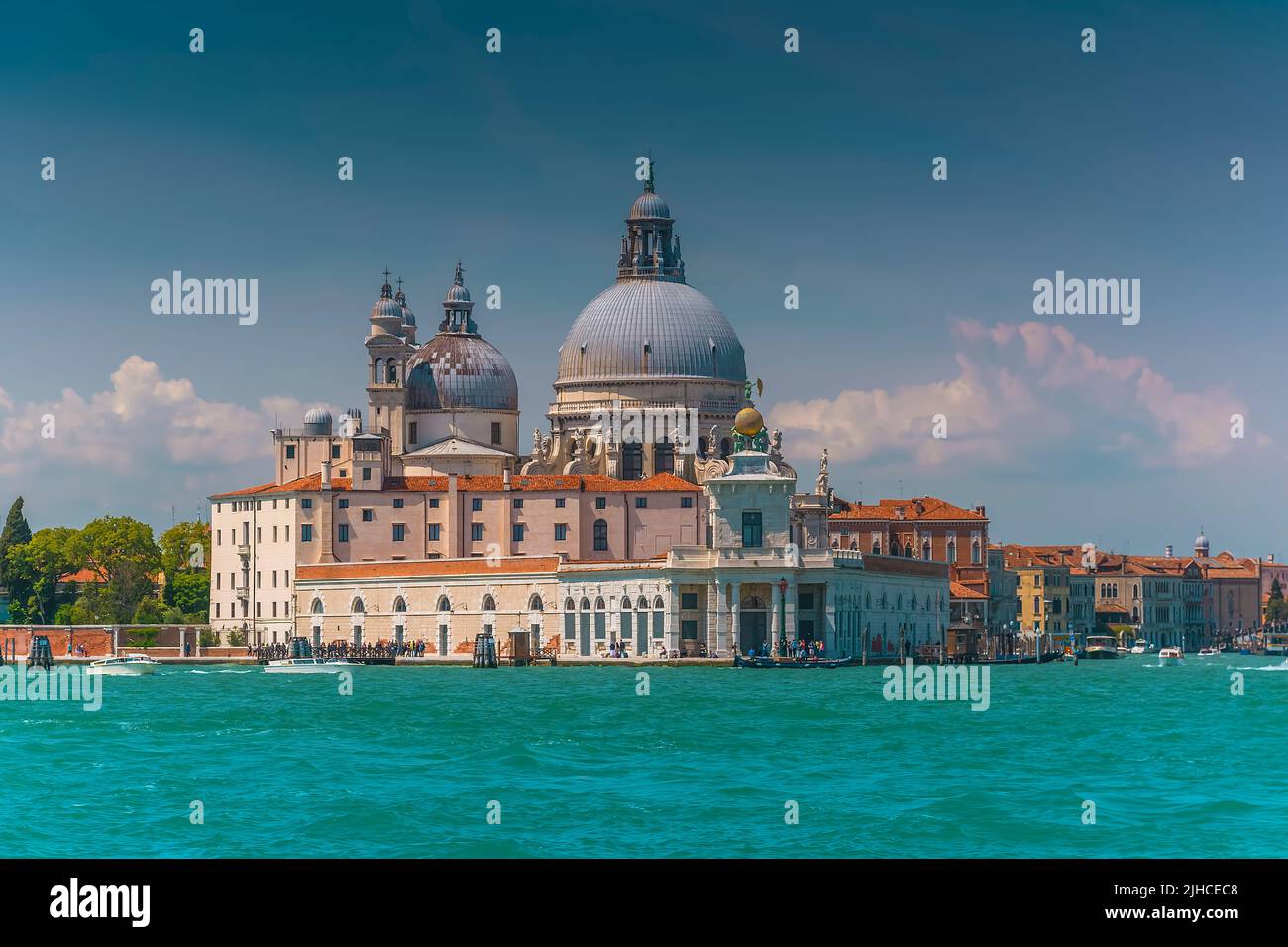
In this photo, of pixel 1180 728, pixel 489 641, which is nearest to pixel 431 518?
pixel 489 641

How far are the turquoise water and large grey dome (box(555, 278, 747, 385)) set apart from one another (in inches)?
1553

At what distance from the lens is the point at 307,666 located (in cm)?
7888

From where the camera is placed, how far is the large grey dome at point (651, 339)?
9625 centimetres

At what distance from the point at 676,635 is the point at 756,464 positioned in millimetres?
7080

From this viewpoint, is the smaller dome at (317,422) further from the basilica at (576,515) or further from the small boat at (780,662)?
the small boat at (780,662)

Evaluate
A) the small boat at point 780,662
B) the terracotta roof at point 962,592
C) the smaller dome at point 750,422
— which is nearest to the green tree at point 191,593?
the smaller dome at point 750,422

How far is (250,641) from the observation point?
90438 mm

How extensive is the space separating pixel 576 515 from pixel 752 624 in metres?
11.4

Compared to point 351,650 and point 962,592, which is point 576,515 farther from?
point 962,592

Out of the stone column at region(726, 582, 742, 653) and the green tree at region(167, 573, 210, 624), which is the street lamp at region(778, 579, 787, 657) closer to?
the stone column at region(726, 582, 742, 653)
